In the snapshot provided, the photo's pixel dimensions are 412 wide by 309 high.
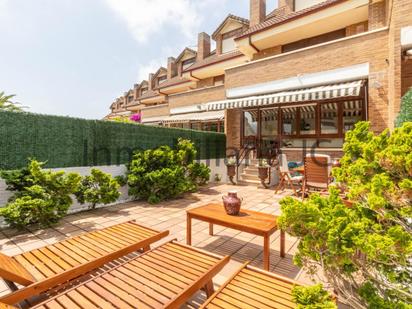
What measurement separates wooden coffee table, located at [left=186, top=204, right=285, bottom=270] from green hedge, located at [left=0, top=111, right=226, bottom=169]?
659 centimetres

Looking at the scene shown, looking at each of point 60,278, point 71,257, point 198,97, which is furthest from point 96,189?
point 198,97

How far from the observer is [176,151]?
43.7ft

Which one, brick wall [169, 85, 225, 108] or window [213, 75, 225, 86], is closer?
brick wall [169, 85, 225, 108]

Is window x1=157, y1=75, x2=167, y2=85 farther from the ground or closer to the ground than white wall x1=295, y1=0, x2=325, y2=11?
farther from the ground

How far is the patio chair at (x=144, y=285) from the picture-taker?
2.92 m

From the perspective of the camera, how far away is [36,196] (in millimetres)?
7445

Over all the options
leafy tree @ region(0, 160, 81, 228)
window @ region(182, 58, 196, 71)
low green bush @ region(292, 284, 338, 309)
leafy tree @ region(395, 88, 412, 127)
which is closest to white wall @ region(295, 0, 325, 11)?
leafy tree @ region(395, 88, 412, 127)

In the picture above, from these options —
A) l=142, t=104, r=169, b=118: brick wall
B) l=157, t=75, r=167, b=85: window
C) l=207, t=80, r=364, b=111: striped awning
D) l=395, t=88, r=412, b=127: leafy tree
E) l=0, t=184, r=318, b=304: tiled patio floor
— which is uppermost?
l=157, t=75, r=167, b=85: window

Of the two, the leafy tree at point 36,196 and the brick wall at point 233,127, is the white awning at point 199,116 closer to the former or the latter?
the brick wall at point 233,127

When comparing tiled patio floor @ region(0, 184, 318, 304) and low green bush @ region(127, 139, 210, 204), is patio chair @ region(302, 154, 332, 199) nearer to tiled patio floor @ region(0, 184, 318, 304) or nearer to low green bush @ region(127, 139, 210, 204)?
tiled patio floor @ region(0, 184, 318, 304)

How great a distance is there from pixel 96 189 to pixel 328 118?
15.6 meters

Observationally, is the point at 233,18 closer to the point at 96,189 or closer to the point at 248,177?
the point at 248,177

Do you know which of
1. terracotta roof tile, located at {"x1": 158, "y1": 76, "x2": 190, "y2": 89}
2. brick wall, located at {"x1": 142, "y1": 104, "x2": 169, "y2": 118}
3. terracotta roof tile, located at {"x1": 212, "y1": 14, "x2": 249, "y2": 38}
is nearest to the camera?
terracotta roof tile, located at {"x1": 212, "y1": 14, "x2": 249, "y2": 38}

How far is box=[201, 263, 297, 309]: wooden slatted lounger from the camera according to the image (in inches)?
113
